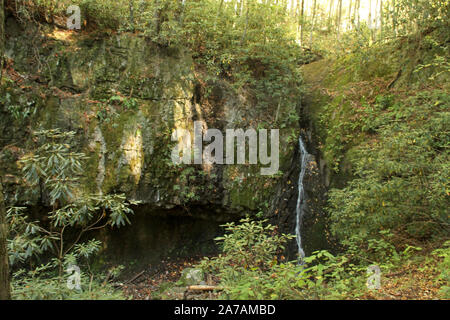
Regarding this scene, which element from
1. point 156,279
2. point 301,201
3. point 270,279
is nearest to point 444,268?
point 270,279

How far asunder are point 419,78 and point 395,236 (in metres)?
5.60

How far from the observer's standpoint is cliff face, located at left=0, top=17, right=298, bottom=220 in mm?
7027

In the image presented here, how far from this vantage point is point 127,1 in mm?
8422

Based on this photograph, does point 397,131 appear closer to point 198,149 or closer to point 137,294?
point 198,149

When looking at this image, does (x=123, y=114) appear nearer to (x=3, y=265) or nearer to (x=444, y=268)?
(x=3, y=265)

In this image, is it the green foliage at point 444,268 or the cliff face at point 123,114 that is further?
the cliff face at point 123,114

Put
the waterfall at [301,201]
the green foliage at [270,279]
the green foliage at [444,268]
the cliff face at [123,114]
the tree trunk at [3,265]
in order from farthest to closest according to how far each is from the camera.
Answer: the waterfall at [301,201], the cliff face at [123,114], the green foliage at [444,268], the green foliage at [270,279], the tree trunk at [3,265]

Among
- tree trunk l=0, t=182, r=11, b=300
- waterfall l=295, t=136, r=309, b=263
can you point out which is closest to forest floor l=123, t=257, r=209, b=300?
waterfall l=295, t=136, r=309, b=263

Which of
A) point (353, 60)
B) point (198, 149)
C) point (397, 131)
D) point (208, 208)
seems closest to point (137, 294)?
point (208, 208)

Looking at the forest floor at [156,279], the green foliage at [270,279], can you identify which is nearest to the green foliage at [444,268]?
the green foliage at [270,279]

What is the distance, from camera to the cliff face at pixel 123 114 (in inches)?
277

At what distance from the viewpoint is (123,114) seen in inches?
Answer: 307

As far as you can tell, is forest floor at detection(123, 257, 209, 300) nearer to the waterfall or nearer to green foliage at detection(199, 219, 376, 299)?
the waterfall

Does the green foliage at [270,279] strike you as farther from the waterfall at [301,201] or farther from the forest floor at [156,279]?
the waterfall at [301,201]
